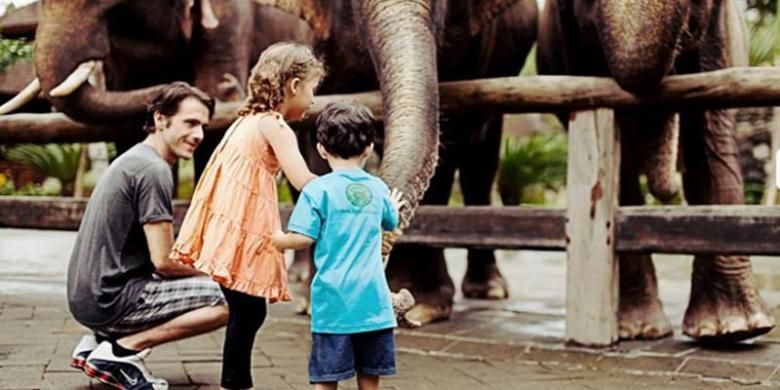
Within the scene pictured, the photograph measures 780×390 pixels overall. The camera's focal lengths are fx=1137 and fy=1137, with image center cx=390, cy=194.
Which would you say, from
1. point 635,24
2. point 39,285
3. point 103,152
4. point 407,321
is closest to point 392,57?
point 635,24

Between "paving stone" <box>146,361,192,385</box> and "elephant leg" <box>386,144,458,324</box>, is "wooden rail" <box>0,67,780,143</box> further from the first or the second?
"paving stone" <box>146,361,192,385</box>

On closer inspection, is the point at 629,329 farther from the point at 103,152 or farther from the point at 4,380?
the point at 103,152

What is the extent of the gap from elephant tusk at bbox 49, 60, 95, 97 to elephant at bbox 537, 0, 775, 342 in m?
2.32

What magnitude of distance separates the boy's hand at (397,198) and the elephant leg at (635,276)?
201cm

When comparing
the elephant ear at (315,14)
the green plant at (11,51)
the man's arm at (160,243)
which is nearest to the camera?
the man's arm at (160,243)

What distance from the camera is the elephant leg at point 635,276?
533 cm

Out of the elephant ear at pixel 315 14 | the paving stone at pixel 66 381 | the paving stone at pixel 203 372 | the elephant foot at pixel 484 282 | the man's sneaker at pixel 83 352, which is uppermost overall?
the elephant ear at pixel 315 14

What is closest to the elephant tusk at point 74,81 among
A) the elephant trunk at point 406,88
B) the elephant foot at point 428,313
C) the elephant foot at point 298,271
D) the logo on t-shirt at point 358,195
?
the elephant trunk at point 406,88

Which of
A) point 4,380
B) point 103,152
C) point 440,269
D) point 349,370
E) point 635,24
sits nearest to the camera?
point 349,370

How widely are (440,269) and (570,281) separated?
48.2 inches

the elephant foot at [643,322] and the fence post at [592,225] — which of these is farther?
the elephant foot at [643,322]

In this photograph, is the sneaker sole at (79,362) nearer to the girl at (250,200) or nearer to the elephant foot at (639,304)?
the girl at (250,200)

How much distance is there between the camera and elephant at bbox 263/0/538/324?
4383 millimetres

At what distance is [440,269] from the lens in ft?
19.7
